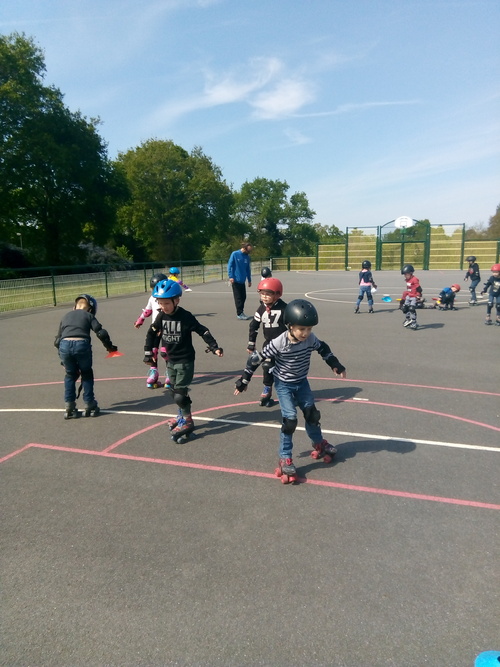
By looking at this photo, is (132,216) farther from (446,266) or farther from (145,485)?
(145,485)

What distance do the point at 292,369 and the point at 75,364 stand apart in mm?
3467

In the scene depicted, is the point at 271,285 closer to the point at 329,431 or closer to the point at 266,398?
the point at 266,398

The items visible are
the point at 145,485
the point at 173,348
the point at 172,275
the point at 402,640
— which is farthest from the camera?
the point at 172,275

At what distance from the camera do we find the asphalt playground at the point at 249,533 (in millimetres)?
2709

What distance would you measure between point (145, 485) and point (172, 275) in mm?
6727

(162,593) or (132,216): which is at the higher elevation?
→ (132,216)

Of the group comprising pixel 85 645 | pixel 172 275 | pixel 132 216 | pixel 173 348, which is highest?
pixel 132 216

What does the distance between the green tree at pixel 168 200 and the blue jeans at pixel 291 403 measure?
5845 cm

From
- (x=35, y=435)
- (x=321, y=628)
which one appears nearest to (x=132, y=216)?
(x=35, y=435)

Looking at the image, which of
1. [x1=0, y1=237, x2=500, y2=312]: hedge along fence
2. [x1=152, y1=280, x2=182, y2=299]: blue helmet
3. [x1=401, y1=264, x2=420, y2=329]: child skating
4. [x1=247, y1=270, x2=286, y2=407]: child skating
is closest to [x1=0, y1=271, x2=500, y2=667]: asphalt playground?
[x1=247, y1=270, x2=286, y2=407]: child skating

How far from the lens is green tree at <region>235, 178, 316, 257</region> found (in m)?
81.8

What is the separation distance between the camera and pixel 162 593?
309 centimetres

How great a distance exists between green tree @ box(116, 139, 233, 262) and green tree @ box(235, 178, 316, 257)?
1697cm

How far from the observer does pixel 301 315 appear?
14.6 ft
